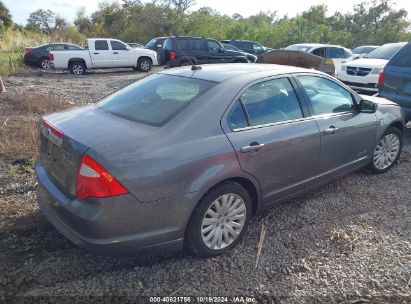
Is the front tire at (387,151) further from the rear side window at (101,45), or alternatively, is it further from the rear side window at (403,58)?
the rear side window at (101,45)

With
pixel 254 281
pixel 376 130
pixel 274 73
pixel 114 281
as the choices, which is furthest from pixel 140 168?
pixel 376 130

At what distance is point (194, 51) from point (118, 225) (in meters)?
12.9

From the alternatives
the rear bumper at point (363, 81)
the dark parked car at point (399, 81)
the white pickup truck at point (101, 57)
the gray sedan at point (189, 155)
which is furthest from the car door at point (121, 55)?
the gray sedan at point (189, 155)

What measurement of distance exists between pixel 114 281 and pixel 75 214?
63cm

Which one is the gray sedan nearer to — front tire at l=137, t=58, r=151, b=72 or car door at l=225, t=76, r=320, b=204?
car door at l=225, t=76, r=320, b=204

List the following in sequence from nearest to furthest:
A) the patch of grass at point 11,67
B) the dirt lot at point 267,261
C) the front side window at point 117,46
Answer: the dirt lot at point 267,261 → the patch of grass at point 11,67 → the front side window at point 117,46

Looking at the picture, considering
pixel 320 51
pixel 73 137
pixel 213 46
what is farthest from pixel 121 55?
pixel 73 137

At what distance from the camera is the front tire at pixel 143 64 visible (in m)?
16.9

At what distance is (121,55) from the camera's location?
16438mm

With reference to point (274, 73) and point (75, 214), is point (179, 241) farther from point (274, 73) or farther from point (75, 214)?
point (274, 73)

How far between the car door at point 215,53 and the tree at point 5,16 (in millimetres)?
34519

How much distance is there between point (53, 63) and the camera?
1514 cm

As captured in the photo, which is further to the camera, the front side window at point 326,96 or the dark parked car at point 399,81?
the dark parked car at point 399,81

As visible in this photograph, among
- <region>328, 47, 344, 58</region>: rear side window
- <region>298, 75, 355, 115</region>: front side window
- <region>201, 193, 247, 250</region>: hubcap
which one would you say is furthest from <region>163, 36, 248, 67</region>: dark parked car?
<region>201, 193, 247, 250</region>: hubcap
